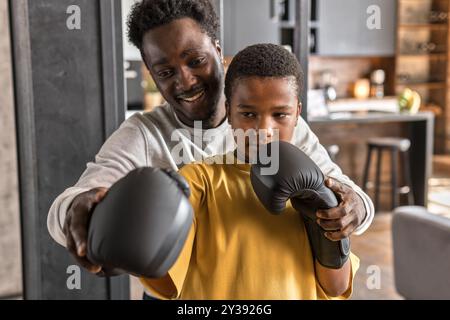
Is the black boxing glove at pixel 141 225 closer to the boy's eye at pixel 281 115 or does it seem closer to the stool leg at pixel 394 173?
the boy's eye at pixel 281 115

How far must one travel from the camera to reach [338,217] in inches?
32.0

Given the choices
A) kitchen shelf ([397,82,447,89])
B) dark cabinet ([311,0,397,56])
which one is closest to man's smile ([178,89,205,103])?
dark cabinet ([311,0,397,56])

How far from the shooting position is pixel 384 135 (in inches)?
179

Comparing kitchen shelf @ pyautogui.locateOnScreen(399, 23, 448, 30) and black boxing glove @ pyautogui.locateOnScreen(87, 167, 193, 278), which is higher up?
kitchen shelf @ pyautogui.locateOnScreen(399, 23, 448, 30)

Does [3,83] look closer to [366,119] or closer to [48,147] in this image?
[48,147]

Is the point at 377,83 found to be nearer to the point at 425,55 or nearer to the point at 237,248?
the point at 425,55

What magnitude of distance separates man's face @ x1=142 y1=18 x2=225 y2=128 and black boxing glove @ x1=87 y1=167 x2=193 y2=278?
38cm

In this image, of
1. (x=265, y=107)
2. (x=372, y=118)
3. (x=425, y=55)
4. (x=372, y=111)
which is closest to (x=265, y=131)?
(x=265, y=107)

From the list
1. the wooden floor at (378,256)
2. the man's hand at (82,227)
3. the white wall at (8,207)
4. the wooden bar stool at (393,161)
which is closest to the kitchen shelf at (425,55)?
the wooden floor at (378,256)

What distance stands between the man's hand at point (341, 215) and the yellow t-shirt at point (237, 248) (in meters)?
0.09

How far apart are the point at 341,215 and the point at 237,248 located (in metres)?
0.17

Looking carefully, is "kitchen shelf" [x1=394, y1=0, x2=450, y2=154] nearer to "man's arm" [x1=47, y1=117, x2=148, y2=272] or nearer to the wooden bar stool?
the wooden bar stool

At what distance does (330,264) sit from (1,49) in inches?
59.6

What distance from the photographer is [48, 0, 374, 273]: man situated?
99 cm
